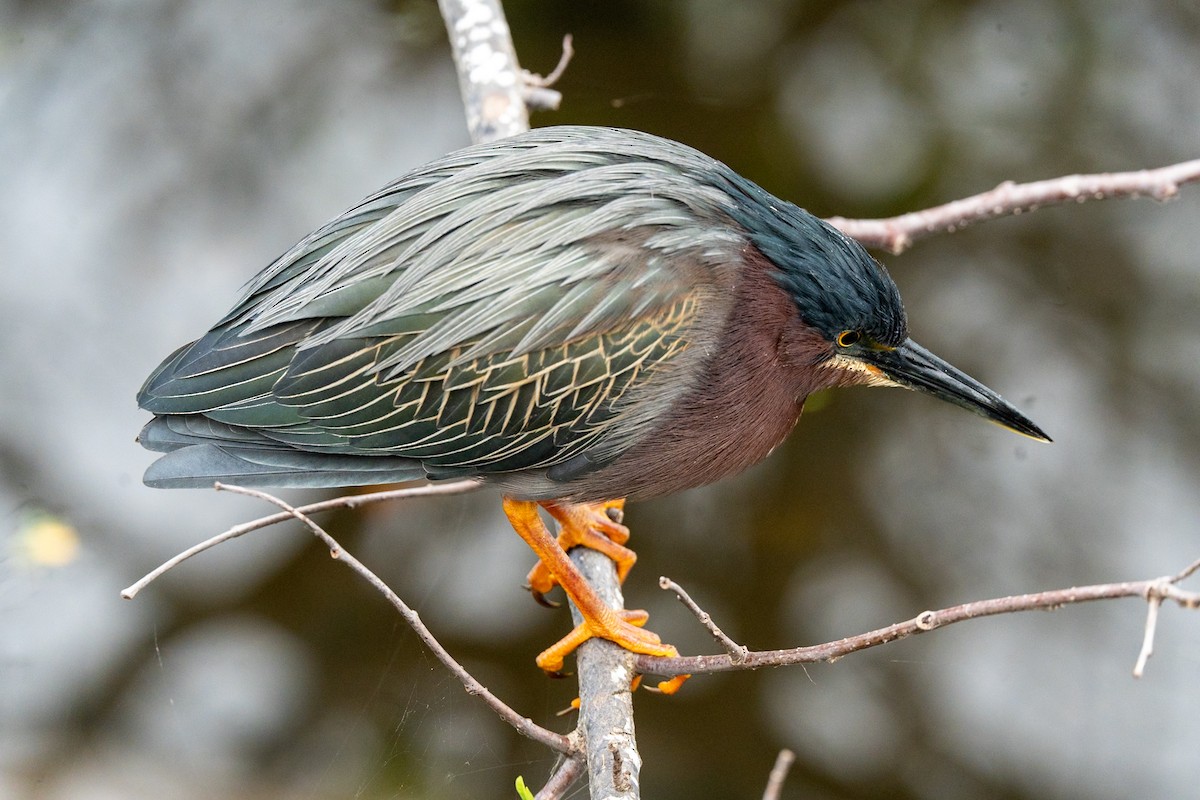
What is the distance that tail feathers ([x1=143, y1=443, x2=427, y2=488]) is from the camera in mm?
2285

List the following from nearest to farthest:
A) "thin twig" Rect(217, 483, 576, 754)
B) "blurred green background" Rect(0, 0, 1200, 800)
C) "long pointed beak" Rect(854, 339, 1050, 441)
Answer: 1. "thin twig" Rect(217, 483, 576, 754)
2. "long pointed beak" Rect(854, 339, 1050, 441)
3. "blurred green background" Rect(0, 0, 1200, 800)

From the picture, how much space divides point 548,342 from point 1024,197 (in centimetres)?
137

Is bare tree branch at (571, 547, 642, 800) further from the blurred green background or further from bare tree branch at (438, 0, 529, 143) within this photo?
bare tree branch at (438, 0, 529, 143)

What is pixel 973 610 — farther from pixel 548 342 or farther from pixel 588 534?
pixel 588 534

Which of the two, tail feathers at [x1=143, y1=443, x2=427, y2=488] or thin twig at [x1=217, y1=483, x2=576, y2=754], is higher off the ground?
tail feathers at [x1=143, y1=443, x2=427, y2=488]

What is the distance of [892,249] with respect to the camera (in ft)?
9.76

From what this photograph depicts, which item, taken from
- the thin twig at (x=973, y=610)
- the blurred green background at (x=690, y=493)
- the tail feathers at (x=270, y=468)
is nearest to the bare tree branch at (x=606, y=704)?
the thin twig at (x=973, y=610)

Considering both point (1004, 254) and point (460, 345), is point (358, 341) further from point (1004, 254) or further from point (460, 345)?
point (1004, 254)

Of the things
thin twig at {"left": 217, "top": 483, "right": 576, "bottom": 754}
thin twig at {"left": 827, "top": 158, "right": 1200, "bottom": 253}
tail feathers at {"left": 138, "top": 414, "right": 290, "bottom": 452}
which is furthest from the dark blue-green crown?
tail feathers at {"left": 138, "top": 414, "right": 290, "bottom": 452}

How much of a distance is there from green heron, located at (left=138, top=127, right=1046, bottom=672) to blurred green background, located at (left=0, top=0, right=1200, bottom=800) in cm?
73

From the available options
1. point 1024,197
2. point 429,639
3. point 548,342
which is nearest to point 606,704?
point 429,639

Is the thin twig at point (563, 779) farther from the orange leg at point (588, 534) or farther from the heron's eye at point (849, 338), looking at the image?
the heron's eye at point (849, 338)

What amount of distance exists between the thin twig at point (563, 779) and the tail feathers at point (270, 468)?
2.09 feet

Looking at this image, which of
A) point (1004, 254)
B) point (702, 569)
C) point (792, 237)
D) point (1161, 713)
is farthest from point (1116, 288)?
point (792, 237)
